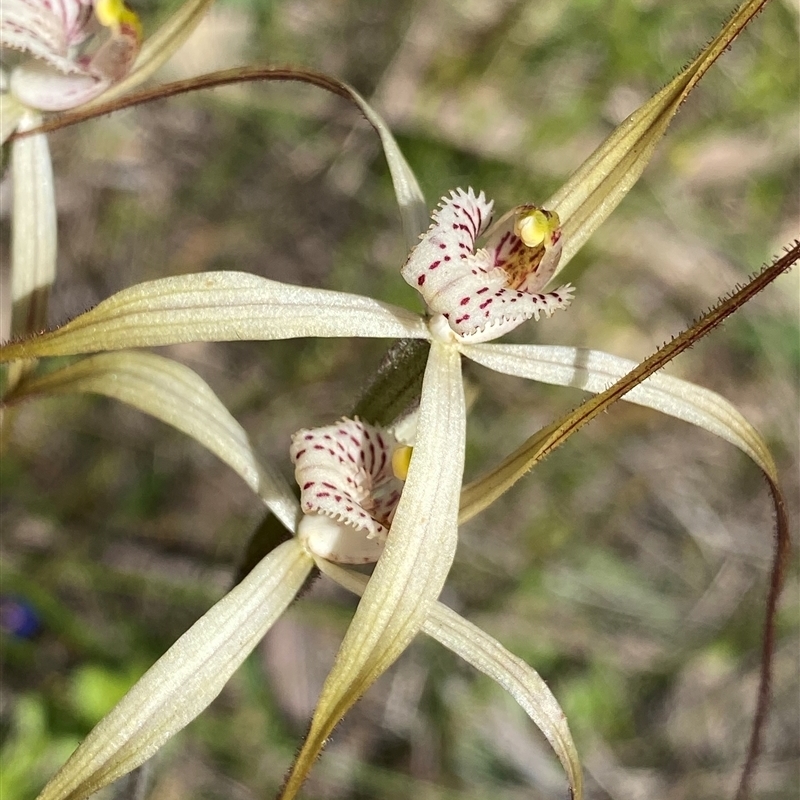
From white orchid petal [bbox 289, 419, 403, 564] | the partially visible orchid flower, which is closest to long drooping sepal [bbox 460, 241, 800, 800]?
white orchid petal [bbox 289, 419, 403, 564]

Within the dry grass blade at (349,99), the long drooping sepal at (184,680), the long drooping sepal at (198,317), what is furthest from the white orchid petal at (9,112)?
the long drooping sepal at (184,680)

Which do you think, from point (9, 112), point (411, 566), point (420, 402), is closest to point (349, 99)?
point (420, 402)

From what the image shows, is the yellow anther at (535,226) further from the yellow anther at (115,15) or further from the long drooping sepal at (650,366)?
the yellow anther at (115,15)

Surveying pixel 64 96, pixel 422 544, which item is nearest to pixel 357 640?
pixel 422 544

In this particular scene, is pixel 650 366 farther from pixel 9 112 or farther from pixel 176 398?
pixel 9 112

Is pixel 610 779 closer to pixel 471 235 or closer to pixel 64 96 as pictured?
pixel 471 235

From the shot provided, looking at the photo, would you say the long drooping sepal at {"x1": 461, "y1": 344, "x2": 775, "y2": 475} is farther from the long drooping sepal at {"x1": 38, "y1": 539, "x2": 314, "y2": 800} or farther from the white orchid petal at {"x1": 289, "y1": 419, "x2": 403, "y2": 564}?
the long drooping sepal at {"x1": 38, "y1": 539, "x2": 314, "y2": 800}
